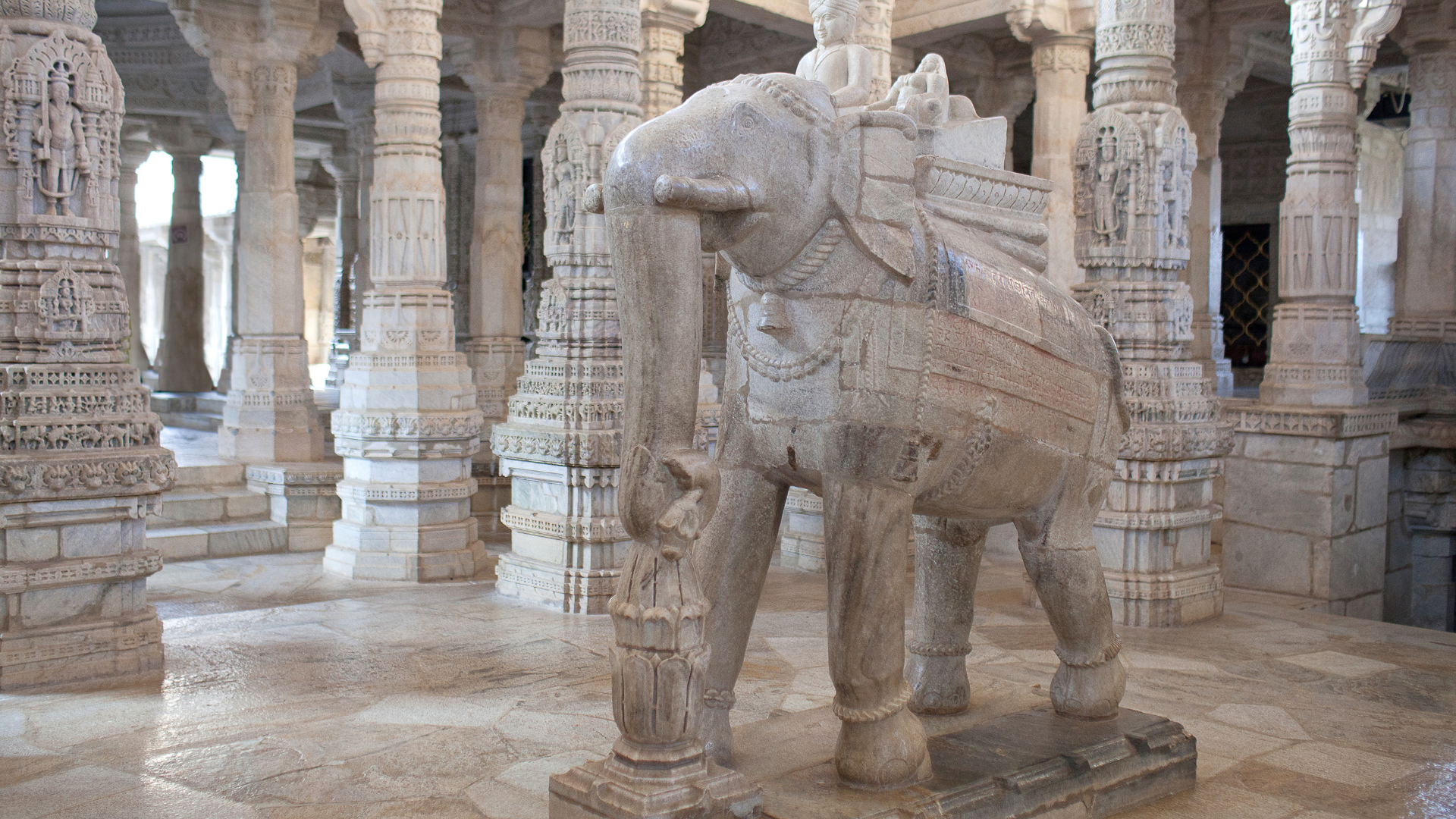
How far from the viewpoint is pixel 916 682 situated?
11.8ft

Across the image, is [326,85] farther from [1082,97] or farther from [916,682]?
[916,682]

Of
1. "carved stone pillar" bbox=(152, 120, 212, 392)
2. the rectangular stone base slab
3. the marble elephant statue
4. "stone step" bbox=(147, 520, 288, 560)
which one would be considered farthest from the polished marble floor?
"carved stone pillar" bbox=(152, 120, 212, 392)

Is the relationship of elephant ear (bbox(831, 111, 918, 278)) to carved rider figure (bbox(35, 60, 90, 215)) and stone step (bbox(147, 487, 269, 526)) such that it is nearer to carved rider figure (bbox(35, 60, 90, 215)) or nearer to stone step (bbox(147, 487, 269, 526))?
carved rider figure (bbox(35, 60, 90, 215))

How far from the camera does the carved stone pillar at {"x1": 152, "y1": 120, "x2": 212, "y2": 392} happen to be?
13328mm

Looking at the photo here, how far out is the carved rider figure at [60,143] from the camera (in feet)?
16.0

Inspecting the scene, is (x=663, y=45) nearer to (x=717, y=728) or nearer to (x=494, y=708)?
(x=494, y=708)

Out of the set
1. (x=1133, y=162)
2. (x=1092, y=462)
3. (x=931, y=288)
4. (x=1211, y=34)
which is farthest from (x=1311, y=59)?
(x=931, y=288)

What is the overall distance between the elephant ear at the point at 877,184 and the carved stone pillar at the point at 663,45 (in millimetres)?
6503

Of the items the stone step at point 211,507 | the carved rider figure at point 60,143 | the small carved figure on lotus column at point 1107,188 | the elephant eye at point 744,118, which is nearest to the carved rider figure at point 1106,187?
the small carved figure on lotus column at point 1107,188

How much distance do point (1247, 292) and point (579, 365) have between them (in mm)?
13712

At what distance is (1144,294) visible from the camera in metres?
6.32

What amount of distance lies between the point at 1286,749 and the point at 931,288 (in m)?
2.49

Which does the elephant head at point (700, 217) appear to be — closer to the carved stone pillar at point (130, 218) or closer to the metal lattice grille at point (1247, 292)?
the carved stone pillar at point (130, 218)

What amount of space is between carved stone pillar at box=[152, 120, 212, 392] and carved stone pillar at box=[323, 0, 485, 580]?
6846 millimetres
